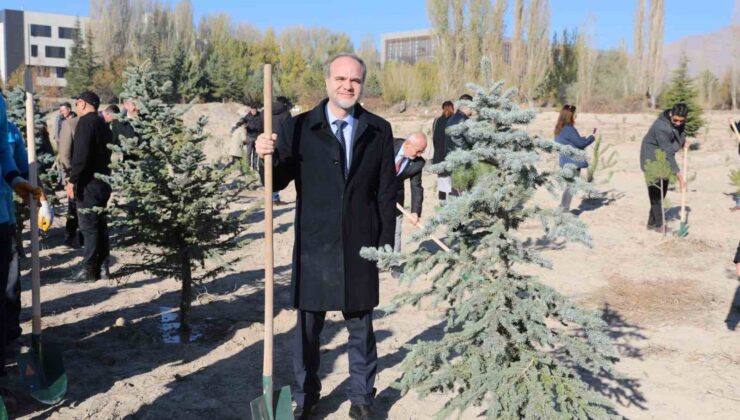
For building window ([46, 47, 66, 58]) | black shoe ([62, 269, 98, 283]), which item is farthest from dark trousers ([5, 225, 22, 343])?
building window ([46, 47, 66, 58])

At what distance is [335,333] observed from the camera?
5.52 metres

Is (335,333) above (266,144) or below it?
below

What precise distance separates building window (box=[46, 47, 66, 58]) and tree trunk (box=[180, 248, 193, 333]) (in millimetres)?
74618

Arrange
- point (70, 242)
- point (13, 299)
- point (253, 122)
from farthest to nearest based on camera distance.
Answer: point (253, 122), point (70, 242), point (13, 299)

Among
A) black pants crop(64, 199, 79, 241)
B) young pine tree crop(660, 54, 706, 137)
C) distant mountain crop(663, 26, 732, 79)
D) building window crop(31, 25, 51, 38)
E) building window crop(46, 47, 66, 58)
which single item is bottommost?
black pants crop(64, 199, 79, 241)

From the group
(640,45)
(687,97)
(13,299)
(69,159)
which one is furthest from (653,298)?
(640,45)

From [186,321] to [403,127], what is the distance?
78.4 feet

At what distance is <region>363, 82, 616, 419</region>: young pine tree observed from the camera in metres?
2.77

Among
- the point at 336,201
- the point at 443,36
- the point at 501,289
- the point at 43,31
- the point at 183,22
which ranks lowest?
the point at 501,289

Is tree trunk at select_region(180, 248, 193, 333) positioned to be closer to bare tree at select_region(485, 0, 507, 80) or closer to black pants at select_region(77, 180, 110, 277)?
black pants at select_region(77, 180, 110, 277)

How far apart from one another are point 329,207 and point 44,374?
2.09m

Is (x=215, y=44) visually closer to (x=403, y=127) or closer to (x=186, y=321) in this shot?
(x=403, y=127)

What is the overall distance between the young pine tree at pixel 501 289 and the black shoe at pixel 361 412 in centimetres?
88

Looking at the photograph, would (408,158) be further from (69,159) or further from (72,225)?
(72,225)
